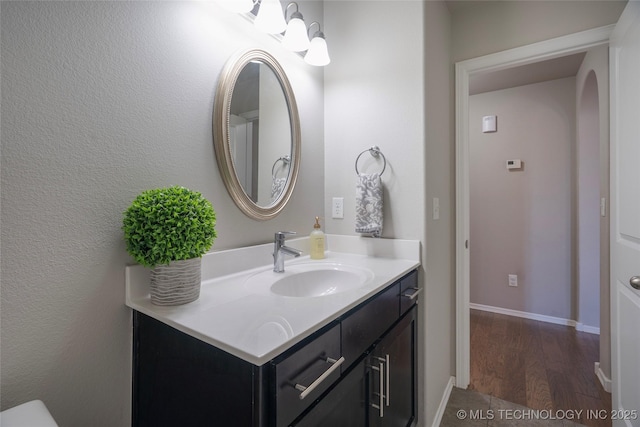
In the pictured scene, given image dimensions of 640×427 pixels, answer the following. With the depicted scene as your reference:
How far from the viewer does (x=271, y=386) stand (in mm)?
588

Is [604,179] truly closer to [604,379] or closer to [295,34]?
[604,379]

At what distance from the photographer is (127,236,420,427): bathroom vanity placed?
0.60 m

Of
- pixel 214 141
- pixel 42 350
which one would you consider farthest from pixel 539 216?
pixel 42 350

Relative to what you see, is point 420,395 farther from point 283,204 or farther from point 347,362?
point 283,204

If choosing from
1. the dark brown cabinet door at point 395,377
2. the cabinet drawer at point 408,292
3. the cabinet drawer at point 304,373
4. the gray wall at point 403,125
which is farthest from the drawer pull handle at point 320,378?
the gray wall at point 403,125

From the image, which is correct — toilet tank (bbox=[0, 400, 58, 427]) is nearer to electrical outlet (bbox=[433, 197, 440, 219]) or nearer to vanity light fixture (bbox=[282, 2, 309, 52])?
vanity light fixture (bbox=[282, 2, 309, 52])

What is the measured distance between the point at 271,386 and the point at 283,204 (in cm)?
90

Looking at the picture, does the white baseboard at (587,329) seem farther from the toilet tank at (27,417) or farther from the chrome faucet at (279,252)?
the toilet tank at (27,417)

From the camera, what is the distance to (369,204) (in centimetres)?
147

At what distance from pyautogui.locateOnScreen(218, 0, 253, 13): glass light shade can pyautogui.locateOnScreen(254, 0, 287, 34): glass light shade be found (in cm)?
8

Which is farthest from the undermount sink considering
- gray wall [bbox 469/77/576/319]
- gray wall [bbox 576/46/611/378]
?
gray wall [bbox 469/77/576/319]

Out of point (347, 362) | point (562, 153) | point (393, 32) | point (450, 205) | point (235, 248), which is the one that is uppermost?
point (393, 32)

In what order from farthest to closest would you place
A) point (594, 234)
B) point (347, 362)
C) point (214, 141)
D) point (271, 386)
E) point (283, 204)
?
point (594, 234) < point (283, 204) < point (214, 141) < point (347, 362) < point (271, 386)

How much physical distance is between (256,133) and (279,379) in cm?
99
